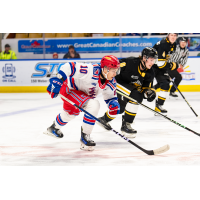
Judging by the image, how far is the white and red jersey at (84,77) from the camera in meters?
2.33

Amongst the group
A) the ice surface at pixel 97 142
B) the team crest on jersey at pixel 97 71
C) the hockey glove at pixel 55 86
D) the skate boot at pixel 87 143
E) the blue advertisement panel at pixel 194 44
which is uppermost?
the blue advertisement panel at pixel 194 44

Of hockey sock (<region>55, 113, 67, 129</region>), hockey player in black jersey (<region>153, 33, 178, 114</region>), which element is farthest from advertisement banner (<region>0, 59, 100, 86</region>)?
hockey sock (<region>55, 113, 67, 129</region>)

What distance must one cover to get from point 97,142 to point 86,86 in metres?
0.62

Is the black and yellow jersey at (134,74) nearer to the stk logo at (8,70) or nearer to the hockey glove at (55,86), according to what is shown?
the hockey glove at (55,86)

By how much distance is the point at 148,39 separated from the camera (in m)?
7.43

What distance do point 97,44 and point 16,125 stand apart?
180 inches

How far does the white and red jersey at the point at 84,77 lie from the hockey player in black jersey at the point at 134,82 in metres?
0.53

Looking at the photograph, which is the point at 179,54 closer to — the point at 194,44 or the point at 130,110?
the point at 194,44

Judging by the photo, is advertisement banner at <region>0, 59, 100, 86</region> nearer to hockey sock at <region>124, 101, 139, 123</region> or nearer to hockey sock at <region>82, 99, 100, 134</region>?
hockey sock at <region>124, 101, 139, 123</region>

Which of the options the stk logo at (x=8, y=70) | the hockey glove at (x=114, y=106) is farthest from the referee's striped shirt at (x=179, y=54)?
the stk logo at (x=8, y=70)

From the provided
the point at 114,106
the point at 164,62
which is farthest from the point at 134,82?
the point at 164,62

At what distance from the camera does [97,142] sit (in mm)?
2742

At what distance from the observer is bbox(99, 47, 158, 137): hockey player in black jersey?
2.89 m

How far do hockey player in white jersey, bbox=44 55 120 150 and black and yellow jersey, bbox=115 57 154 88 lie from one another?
56 cm
